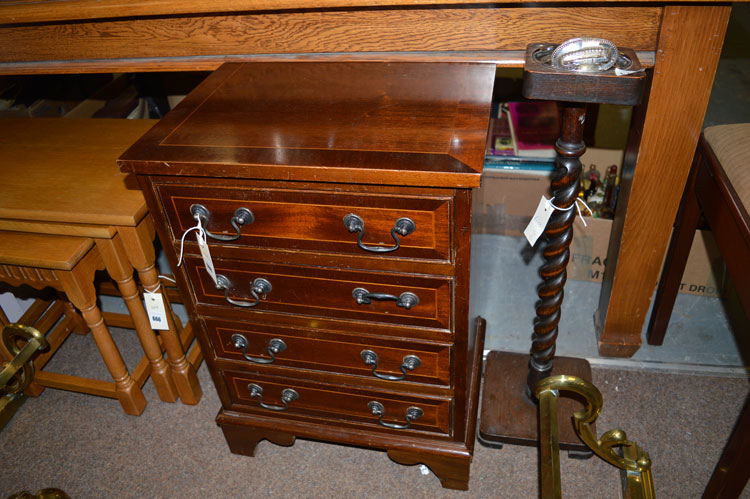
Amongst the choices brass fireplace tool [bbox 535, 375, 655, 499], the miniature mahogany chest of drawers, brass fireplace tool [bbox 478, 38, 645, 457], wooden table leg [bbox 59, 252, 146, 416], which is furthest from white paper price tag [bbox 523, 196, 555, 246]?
wooden table leg [bbox 59, 252, 146, 416]

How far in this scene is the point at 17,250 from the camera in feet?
4.53

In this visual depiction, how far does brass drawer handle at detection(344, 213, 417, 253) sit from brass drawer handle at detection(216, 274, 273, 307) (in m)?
0.25

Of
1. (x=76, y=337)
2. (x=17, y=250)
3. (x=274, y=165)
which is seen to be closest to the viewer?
(x=274, y=165)

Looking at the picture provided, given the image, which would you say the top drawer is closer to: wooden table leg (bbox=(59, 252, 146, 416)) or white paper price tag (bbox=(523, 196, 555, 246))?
white paper price tag (bbox=(523, 196, 555, 246))

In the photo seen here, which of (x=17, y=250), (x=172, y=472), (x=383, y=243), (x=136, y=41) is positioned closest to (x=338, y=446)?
(x=172, y=472)

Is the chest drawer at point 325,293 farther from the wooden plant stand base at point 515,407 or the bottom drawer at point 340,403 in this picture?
the wooden plant stand base at point 515,407

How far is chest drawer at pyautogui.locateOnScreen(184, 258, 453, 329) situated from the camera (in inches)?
44.7

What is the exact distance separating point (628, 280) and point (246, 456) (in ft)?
3.81

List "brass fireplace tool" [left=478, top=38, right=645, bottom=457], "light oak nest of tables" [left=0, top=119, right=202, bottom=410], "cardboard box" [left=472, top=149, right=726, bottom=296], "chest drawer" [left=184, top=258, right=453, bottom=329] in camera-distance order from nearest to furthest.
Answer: "brass fireplace tool" [left=478, top=38, right=645, bottom=457]
"chest drawer" [left=184, top=258, right=453, bottom=329]
"light oak nest of tables" [left=0, top=119, right=202, bottom=410]
"cardboard box" [left=472, top=149, right=726, bottom=296]

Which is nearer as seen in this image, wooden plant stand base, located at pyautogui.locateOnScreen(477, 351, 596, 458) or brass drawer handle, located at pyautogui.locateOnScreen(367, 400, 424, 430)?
brass drawer handle, located at pyautogui.locateOnScreen(367, 400, 424, 430)

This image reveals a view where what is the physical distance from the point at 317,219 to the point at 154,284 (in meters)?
0.65

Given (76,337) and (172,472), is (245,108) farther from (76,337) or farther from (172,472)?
(76,337)

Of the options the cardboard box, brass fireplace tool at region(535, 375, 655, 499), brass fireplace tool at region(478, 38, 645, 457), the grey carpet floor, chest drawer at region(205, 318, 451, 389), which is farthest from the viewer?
the cardboard box

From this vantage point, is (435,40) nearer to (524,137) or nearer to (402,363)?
(402,363)
